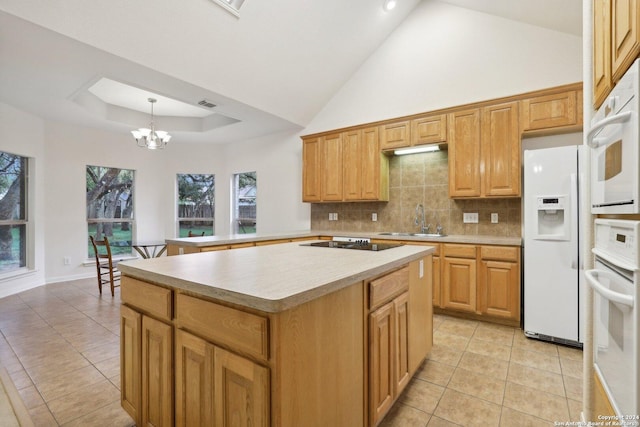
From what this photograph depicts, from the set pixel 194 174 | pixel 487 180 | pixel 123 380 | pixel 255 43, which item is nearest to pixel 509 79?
pixel 487 180

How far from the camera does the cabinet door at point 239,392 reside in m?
0.98

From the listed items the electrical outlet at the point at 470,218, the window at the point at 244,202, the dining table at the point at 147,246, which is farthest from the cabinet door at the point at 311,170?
the dining table at the point at 147,246

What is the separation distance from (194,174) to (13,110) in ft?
9.39

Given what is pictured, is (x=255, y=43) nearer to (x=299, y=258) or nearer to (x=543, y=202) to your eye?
(x=299, y=258)

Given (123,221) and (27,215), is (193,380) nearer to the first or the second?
(27,215)

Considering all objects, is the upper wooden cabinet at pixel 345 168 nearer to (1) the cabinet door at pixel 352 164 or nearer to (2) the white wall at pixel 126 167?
(1) the cabinet door at pixel 352 164

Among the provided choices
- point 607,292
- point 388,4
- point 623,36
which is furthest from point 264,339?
point 388,4

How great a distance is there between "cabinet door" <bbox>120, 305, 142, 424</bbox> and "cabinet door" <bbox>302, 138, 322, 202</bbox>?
132 inches

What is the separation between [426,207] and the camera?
407cm

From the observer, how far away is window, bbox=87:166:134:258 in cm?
557

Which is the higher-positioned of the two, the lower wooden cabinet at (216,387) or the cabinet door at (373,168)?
the cabinet door at (373,168)

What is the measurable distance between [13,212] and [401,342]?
575cm

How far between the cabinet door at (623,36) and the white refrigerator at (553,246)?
1679 mm

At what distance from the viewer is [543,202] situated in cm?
271
